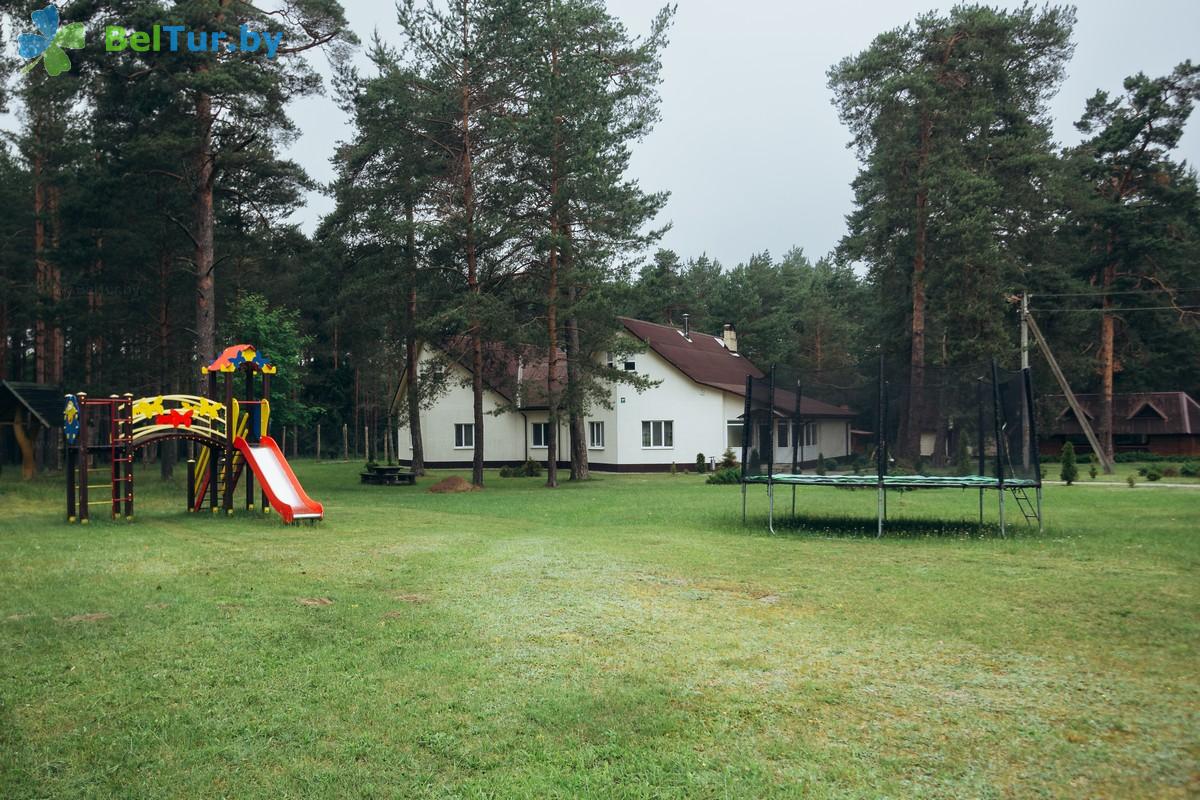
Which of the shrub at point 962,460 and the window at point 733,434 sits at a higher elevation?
the window at point 733,434

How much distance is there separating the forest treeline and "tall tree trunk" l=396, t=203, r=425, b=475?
0.53ft

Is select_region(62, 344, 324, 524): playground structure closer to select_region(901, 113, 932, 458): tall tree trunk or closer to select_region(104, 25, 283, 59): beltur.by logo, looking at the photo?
select_region(104, 25, 283, 59): beltur.by logo

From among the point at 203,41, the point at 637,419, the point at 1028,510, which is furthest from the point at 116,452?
the point at 637,419

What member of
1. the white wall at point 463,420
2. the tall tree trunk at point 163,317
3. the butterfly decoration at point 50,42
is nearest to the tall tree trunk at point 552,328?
the white wall at point 463,420

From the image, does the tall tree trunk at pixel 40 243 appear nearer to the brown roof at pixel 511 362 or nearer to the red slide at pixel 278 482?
Answer: the brown roof at pixel 511 362

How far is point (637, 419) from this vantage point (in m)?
36.4

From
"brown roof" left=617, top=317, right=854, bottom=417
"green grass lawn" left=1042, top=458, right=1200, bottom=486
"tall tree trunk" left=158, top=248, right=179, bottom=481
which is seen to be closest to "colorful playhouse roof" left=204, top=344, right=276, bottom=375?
"tall tree trunk" left=158, top=248, right=179, bottom=481

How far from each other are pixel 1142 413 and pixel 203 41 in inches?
1766

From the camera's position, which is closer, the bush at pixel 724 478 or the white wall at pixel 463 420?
the bush at pixel 724 478

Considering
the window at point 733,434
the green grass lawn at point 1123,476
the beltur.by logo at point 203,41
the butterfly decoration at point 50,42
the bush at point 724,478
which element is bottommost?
the green grass lawn at point 1123,476

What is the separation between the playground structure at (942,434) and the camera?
46.2 feet

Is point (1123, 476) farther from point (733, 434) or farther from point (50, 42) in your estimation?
point (50, 42)

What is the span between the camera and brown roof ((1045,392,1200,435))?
4275 centimetres

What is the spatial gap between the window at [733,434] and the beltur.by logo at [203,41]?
2290 cm
